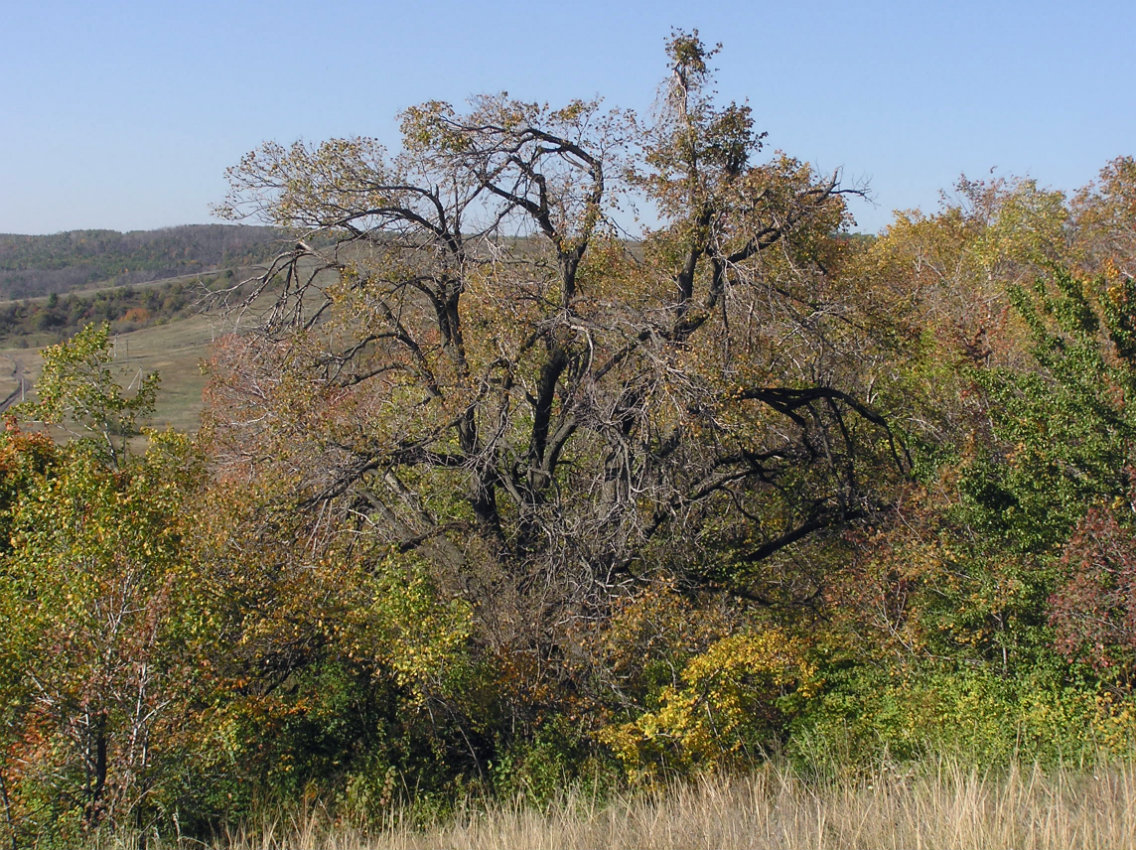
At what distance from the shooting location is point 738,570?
14.3 metres

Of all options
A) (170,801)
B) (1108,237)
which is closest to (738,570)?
(170,801)

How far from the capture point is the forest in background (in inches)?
447

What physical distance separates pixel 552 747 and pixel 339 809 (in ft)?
8.96

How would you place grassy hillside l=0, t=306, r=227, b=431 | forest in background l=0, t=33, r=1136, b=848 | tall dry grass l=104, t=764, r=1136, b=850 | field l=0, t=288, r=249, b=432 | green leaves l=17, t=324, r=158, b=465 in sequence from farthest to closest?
1. grassy hillside l=0, t=306, r=227, b=431
2. field l=0, t=288, r=249, b=432
3. green leaves l=17, t=324, r=158, b=465
4. forest in background l=0, t=33, r=1136, b=848
5. tall dry grass l=104, t=764, r=1136, b=850

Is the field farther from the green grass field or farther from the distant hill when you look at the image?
the distant hill

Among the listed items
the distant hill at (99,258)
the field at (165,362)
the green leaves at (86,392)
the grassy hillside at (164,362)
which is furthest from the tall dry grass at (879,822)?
the distant hill at (99,258)

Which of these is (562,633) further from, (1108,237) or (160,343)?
(160,343)

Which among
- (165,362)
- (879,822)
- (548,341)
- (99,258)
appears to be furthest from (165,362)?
(879,822)

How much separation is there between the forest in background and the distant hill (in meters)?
70.9

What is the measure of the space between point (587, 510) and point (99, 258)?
111m

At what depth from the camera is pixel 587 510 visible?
43.7 ft

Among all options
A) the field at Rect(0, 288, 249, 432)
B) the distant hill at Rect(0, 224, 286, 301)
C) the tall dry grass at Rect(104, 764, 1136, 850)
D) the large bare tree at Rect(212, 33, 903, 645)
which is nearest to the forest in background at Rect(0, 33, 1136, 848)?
the large bare tree at Rect(212, 33, 903, 645)

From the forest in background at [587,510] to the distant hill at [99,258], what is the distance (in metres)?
70.9

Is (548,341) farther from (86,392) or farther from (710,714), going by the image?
(86,392)
